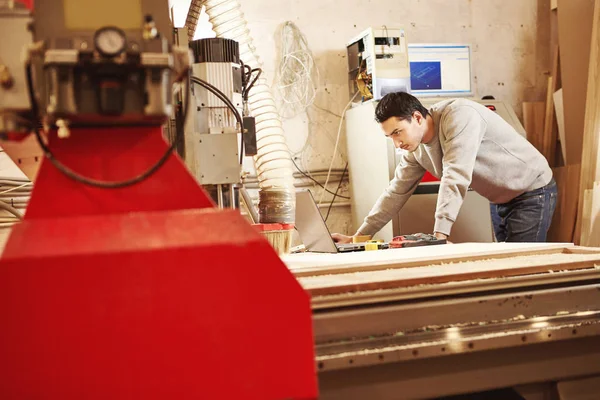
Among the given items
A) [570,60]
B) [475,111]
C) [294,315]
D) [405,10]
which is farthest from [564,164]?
[294,315]

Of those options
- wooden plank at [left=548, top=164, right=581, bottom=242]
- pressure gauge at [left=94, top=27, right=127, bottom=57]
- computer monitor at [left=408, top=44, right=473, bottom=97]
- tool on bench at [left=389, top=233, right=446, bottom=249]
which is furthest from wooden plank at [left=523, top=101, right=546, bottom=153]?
pressure gauge at [left=94, top=27, right=127, bottom=57]

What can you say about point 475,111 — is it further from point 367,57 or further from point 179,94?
point 179,94

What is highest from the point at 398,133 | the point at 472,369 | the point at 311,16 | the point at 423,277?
the point at 311,16

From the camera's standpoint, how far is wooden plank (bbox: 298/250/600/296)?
110 centimetres

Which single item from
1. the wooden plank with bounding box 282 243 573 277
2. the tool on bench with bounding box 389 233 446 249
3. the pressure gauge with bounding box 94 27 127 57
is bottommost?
the tool on bench with bounding box 389 233 446 249

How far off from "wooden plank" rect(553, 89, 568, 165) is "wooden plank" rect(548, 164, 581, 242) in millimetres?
176

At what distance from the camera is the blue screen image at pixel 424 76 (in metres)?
3.79

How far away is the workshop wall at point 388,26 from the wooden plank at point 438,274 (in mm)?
2761

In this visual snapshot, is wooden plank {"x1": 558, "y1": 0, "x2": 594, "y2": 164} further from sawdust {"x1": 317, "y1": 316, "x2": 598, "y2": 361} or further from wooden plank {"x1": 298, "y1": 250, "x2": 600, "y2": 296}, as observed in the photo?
sawdust {"x1": 317, "y1": 316, "x2": 598, "y2": 361}

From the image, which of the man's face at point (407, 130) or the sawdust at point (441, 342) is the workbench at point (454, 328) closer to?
the sawdust at point (441, 342)

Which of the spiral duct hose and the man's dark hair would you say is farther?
the man's dark hair

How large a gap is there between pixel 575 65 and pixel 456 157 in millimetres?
2001

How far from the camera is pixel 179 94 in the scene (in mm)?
1325

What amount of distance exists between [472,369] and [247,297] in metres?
0.60
